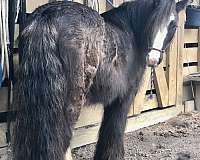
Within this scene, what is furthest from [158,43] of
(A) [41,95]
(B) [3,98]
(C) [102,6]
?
(B) [3,98]

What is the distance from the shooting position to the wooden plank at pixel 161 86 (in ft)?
17.2

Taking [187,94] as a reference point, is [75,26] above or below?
above

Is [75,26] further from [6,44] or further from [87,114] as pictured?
[87,114]

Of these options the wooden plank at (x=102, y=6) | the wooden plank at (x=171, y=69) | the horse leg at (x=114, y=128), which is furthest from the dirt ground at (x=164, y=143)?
the wooden plank at (x=102, y=6)

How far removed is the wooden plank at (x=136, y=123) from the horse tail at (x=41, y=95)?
5.32ft

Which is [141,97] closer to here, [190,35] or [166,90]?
[166,90]

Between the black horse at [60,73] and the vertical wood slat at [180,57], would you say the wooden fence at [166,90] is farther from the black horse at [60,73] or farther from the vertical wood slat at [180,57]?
the black horse at [60,73]

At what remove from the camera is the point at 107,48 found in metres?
3.14

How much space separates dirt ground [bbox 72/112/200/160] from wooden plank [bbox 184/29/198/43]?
1.10 m

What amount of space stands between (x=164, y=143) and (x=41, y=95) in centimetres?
236

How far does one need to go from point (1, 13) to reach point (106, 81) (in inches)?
36.7

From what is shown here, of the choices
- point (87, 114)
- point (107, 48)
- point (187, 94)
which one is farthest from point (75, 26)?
point (187, 94)

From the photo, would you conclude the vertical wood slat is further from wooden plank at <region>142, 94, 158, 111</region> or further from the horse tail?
the horse tail

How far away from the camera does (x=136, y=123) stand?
5137 millimetres
